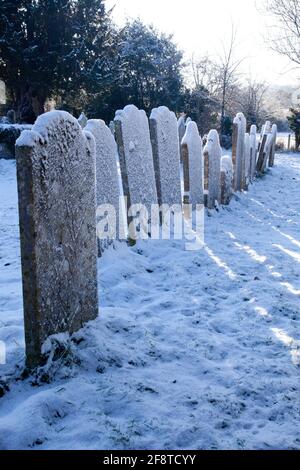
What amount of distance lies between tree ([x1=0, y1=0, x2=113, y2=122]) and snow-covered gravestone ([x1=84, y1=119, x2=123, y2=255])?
1427 centimetres

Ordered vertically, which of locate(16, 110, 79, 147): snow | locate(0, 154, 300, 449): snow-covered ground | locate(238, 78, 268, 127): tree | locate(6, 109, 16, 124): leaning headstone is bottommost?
locate(0, 154, 300, 449): snow-covered ground

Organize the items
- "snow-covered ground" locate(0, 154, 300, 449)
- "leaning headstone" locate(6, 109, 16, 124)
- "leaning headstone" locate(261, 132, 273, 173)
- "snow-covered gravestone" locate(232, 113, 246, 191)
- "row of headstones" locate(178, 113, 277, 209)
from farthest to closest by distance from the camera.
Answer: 1. "leaning headstone" locate(6, 109, 16, 124)
2. "leaning headstone" locate(261, 132, 273, 173)
3. "snow-covered gravestone" locate(232, 113, 246, 191)
4. "row of headstones" locate(178, 113, 277, 209)
5. "snow-covered ground" locate(0, 154, 300, 449)

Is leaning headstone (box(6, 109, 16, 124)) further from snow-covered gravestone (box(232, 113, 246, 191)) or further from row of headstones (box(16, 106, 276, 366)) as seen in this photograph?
row of headstones (box(16, 106, 276, 366))

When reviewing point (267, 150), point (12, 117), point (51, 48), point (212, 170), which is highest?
point (51, 48)

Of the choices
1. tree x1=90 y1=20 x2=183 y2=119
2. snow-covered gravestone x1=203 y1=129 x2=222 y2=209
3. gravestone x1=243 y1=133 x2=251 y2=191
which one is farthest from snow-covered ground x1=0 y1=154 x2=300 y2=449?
tree x1=90 y1=20 x2=183 y2=119

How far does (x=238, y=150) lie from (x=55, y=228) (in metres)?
7.10

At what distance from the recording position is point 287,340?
9.78 ft

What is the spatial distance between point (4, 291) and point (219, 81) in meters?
29.8

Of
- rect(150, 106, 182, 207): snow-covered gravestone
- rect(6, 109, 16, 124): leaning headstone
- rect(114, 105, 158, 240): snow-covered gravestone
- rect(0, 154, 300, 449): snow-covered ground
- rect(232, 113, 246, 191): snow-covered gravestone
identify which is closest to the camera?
rect(0, 154, 300, 449): snow-covered ground

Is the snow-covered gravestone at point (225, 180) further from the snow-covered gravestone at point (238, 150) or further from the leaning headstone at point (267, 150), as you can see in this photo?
the leaning headstone at point (267, 150)

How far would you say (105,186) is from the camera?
454 centimetres

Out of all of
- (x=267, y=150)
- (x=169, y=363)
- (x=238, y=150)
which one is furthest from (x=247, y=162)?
(x=169, y=363)

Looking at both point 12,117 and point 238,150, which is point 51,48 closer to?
point 12,117

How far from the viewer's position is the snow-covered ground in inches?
78.1
